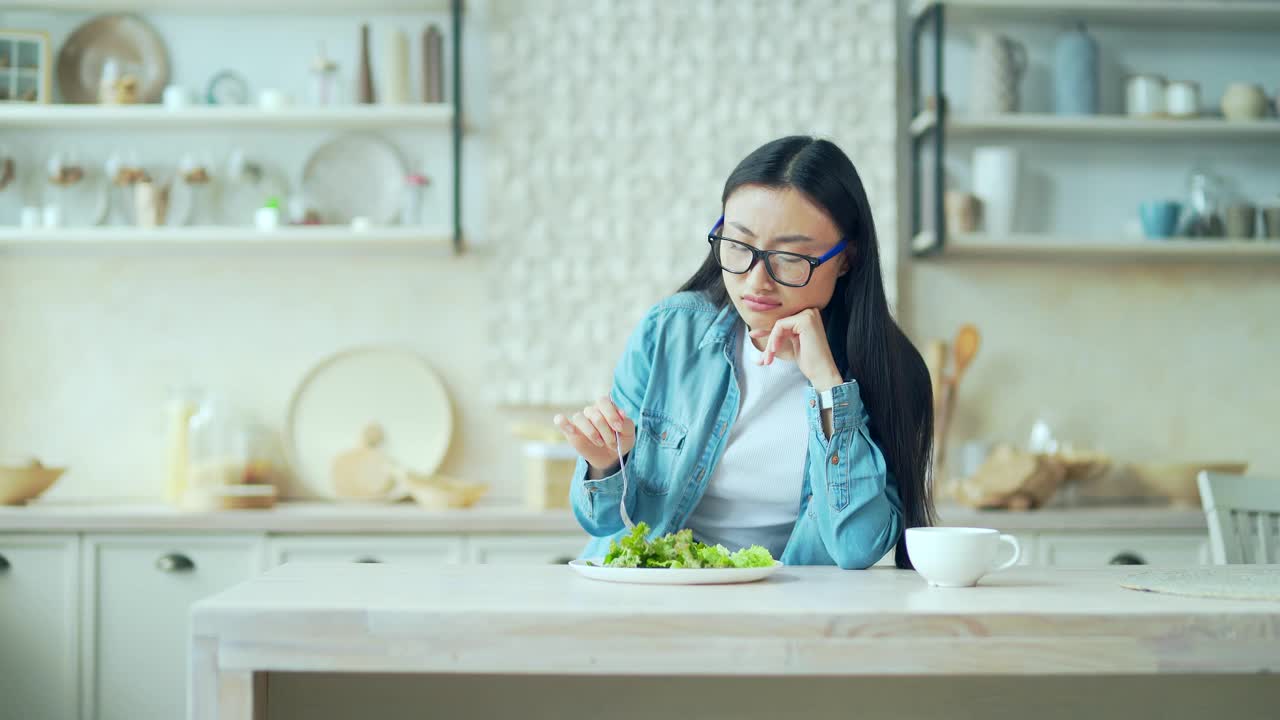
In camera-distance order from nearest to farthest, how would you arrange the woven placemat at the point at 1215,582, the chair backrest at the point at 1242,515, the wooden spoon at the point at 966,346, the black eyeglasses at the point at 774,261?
the woven placemat at the point at 1215,582 < the black eyeglasses at the point at 774,261 < the chair backrest at the point at 1242,515 < the wooden spoon at the point at 966,346

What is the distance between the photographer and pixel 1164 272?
3.56 metres

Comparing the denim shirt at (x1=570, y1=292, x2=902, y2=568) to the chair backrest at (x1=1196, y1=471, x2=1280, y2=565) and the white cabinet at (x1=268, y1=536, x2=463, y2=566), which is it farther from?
the white cabinet at (x1=268, y1=536, x2=463, y2=566)

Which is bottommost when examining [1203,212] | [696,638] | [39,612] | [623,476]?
[39,612]

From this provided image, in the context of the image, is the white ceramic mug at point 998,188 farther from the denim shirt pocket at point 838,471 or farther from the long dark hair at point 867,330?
the denim shirt pocket at point 838,471

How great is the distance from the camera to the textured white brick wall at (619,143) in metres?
3.42

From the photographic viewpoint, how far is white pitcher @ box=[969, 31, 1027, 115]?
11.0 feet

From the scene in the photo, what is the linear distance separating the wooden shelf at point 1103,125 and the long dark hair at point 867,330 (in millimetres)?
1642

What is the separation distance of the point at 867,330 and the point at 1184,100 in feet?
6.91

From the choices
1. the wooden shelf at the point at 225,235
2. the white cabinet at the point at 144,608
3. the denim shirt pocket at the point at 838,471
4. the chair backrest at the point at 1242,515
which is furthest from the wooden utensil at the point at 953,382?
the white cabinet at the point at 144,608

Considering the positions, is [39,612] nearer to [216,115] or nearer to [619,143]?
[216,115]

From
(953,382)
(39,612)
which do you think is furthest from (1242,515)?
(39,612)

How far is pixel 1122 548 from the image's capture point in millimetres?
2984

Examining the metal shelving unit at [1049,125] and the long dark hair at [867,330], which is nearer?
the long dark hair at [867,330]

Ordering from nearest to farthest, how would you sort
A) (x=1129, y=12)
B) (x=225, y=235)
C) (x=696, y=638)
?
(x=696, y=638)
(x=225, y=235)
(x=1129, y=12)
